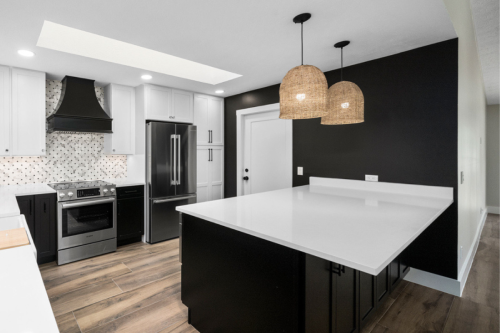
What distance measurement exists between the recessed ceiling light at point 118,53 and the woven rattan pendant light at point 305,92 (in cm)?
204

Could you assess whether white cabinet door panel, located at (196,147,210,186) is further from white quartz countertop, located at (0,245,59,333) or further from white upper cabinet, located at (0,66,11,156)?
white quartz countertop, located at (0,245,59,333)

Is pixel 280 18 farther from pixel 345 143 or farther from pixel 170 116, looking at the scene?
pixel 170 116

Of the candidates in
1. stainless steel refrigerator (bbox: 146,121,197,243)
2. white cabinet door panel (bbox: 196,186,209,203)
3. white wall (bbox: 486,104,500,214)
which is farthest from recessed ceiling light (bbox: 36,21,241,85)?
white wall (bbox: 486,104,500,214)

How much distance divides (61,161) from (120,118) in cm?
97

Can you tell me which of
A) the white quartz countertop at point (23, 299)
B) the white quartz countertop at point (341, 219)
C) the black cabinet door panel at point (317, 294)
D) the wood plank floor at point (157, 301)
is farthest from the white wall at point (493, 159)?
the white quartz countertop at point (23, 299)

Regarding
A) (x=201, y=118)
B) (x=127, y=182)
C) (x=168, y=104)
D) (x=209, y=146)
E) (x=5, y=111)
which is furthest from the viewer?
(x=209, y=146)

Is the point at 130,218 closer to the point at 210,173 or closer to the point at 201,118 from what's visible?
the point at 210,173

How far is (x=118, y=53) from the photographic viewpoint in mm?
3111

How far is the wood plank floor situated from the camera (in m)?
1.99

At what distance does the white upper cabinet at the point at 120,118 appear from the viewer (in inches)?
150

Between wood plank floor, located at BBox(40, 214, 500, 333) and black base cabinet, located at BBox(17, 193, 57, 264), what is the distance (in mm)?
166

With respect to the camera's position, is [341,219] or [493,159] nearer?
[341,219]

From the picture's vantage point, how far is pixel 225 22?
2084 millimetres

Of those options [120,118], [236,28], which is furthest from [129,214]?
[236,28]
